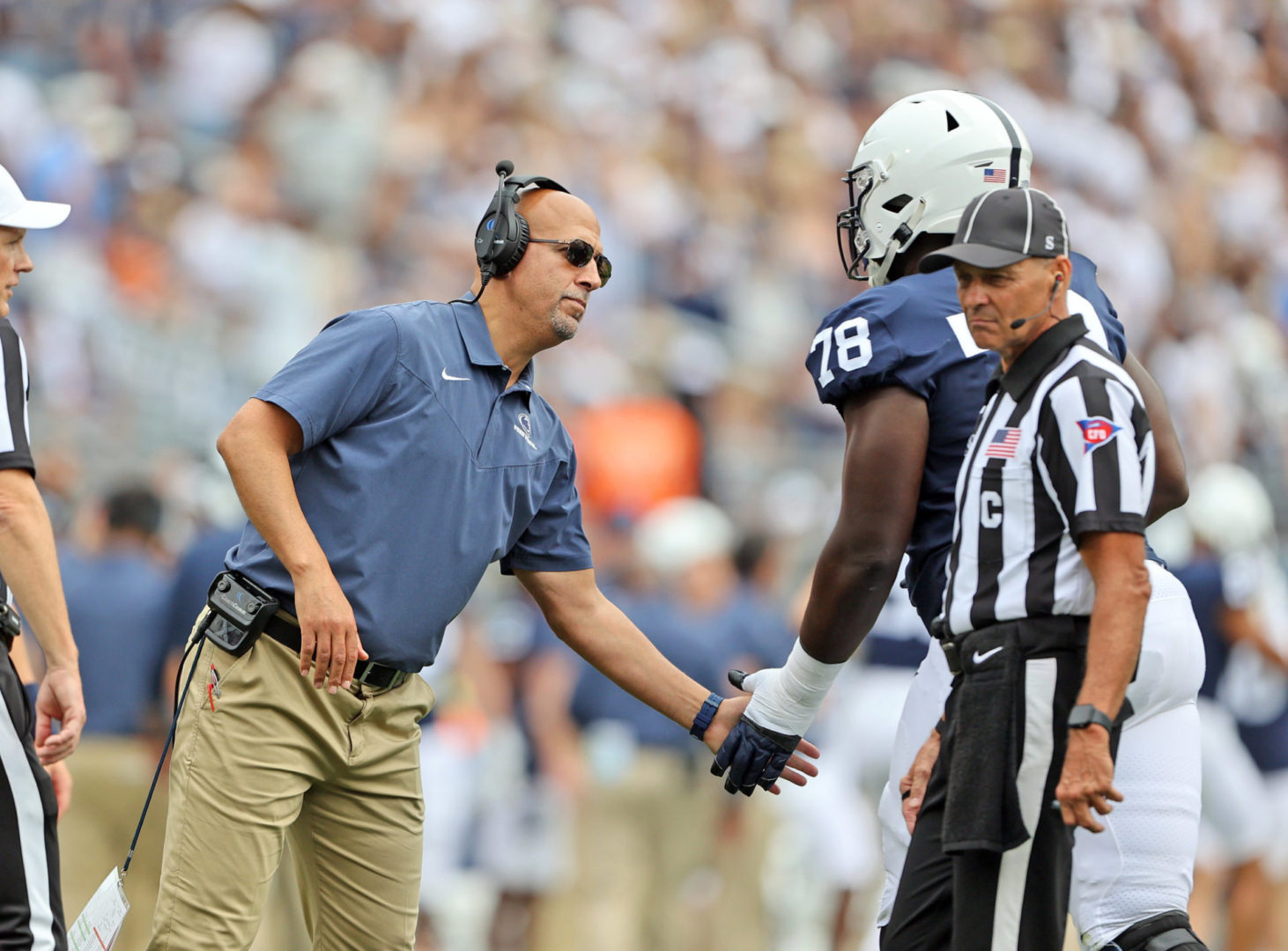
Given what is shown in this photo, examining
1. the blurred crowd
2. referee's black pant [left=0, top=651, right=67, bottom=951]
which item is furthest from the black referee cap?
the blurred crowd

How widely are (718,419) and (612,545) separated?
8.31 feet

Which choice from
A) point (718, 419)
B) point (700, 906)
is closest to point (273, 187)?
point (718, 419)

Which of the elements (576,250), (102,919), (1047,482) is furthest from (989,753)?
(102,919)

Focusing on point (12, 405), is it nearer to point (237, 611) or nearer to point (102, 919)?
point (237, 611)

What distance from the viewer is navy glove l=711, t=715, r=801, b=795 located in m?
4.19

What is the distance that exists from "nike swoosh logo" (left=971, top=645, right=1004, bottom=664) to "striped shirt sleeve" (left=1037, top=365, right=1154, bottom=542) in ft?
0.89

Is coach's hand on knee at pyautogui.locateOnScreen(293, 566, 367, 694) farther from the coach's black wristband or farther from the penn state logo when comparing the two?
the coach's black wristband

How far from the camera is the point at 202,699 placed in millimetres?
3857

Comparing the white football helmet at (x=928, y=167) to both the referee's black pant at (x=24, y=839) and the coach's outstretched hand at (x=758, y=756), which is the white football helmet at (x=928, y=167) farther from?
the referee's black pant at (x=24, y=839)

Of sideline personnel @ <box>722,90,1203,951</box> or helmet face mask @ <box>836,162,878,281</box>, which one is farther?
helmet face mask @ <box>836,162,878,281</box>

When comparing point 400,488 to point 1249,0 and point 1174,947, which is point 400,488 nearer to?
point 1174,947

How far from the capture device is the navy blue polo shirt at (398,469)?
3.81m

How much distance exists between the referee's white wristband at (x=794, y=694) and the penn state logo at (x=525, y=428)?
2.70 feet

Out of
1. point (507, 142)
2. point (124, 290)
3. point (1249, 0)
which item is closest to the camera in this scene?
point (124, 290)
